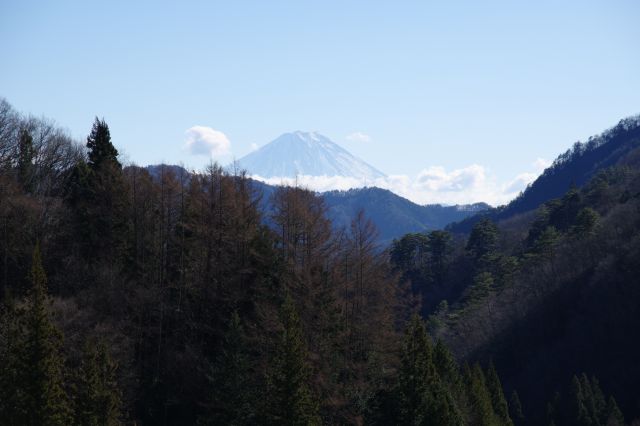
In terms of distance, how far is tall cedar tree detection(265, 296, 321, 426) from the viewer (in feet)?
71.5

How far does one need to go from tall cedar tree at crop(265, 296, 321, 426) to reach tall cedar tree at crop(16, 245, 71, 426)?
22.1ft

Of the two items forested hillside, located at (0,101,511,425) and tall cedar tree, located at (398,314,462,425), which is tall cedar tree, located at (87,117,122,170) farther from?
tall cedar tree, located at (398,314,462,425)

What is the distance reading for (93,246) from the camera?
32250 mm

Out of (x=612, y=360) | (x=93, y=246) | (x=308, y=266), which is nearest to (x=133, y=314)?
(x=93, y=246)

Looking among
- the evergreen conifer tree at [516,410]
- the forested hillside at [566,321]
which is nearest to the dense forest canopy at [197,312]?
the evergreen conifer tree at [516,410]

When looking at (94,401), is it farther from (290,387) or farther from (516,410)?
(516,410)

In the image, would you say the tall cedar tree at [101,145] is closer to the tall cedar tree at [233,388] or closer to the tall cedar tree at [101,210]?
the tall cedar tree at [101,210]

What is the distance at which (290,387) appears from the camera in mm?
21922

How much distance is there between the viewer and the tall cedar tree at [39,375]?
19906 millimetres

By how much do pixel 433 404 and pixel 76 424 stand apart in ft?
43.4

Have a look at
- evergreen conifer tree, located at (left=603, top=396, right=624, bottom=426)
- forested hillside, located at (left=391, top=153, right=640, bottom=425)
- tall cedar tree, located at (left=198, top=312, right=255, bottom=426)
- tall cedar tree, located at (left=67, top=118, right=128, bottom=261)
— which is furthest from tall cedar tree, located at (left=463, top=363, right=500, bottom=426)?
tall cedar tree, located at (left=67, top=118, right=128, bottom=261)

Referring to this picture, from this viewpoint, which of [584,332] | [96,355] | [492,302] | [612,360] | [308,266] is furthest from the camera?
[492,302]

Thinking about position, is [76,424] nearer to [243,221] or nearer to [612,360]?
[243,221]

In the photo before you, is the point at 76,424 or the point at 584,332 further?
the point at 584,332
